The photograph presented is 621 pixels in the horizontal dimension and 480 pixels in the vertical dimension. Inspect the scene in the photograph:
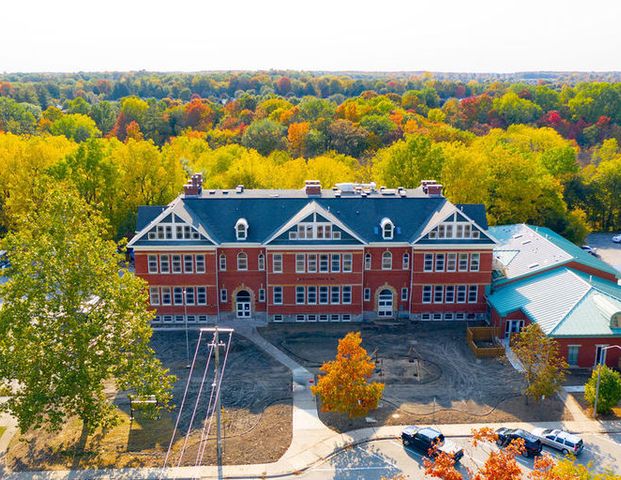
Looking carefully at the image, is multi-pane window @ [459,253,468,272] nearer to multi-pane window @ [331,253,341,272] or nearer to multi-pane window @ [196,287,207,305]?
multi-pane window @ [331,253,341,272]

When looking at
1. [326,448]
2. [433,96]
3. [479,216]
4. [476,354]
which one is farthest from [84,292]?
[433,96]

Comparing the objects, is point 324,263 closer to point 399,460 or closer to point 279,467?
point 399,460

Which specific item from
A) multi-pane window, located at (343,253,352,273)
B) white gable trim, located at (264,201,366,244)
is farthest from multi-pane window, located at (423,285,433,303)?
white gable trim, located at (264,201,366,244)

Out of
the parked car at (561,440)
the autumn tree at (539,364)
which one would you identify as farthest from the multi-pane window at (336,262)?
the parked car at (561,440)

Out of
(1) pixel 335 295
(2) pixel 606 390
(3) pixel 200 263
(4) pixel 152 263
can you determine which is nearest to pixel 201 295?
(3) pixel 200 263

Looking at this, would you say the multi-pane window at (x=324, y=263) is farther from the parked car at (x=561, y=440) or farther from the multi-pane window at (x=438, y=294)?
the parked car at (x=561, y=440)

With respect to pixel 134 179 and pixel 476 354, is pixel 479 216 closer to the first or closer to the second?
pixel 476 354
